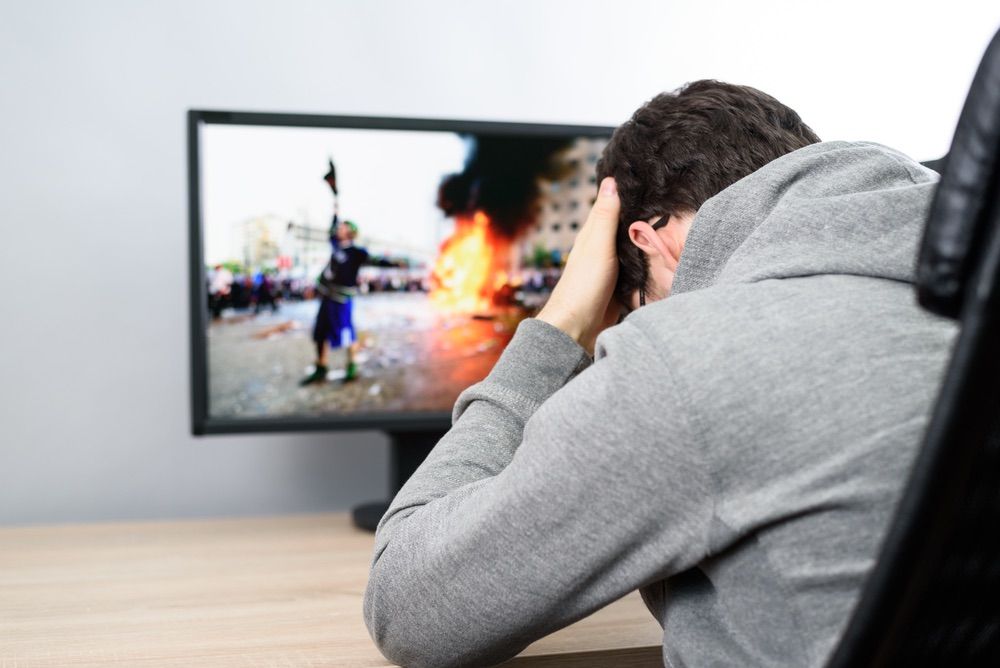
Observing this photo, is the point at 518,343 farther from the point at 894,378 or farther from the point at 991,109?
the point at 991,109

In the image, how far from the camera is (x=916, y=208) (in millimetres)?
580

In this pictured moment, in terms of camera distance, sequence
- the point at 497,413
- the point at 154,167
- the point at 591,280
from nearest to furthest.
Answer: the point at 497,413
the point at 591,280
the point at 154,167

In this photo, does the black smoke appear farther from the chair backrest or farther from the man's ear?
the chair backrest

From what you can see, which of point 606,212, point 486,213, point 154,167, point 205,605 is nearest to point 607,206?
point 606,212

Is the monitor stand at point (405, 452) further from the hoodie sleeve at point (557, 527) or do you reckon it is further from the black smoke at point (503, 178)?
the hoodie sleeve at point (557, 527)

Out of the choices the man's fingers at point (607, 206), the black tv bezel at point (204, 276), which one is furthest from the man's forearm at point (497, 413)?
the black tv bezel at point (204, 276)

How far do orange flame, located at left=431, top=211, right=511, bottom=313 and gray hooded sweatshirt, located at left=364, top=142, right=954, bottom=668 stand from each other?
643 mm

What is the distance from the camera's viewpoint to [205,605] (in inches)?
35.5

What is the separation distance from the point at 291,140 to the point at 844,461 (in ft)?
2.98

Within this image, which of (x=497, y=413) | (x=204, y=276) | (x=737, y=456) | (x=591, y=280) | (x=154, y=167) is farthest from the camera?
(x=154, y=167)

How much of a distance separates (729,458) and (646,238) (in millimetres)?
391

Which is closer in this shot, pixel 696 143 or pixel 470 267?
pixel 696 143

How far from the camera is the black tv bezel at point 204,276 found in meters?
1.21

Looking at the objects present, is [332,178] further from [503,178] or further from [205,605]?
[205,605]
